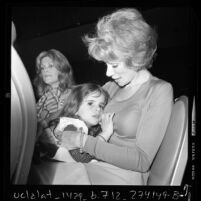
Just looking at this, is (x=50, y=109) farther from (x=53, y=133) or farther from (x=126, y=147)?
(x=126, y=147)

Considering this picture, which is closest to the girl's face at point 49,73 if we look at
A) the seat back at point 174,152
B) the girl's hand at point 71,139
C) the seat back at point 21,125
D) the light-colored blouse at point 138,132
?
the seat back at point 21,125

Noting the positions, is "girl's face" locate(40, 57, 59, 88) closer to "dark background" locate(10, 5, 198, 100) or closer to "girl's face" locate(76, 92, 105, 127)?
"dark background" locate(10, 5, 198, 100)

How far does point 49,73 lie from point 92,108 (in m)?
0.41

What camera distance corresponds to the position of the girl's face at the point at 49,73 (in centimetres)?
279

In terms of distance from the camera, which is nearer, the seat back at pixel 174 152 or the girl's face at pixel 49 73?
the seat back at pixel 174 152

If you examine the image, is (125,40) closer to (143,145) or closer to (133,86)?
(133,86)

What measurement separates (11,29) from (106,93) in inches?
32.7

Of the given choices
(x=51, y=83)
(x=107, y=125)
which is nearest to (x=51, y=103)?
(x=51, y=83)

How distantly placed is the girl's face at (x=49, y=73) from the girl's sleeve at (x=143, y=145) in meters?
0.50

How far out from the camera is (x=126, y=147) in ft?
Answer: 8.83

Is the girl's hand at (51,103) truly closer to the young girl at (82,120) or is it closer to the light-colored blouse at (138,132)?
the young girl at (82,120)

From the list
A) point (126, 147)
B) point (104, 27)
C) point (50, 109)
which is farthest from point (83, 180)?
point (104, 27)

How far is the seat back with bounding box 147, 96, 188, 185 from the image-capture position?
267 cm

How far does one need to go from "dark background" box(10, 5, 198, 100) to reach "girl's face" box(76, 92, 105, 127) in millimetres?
119
